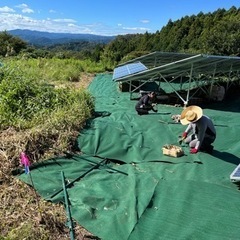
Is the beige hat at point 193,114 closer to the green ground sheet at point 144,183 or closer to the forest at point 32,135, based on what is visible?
the green ground sheet at point 144,183

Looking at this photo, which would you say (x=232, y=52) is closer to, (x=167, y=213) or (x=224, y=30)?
(x=224, y=30)

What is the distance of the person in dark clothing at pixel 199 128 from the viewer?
6.31m

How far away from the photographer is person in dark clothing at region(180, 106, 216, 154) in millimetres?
6309

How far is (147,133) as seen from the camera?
7.68m

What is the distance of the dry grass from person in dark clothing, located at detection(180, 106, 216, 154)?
96.8 inches

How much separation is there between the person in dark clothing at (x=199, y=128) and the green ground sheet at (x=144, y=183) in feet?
0.66

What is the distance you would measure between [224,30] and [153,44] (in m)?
18.6

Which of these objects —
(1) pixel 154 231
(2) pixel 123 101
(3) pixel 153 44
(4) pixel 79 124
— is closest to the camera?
(1) pixel 154 231

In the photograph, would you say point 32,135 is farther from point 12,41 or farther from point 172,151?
point 12,41

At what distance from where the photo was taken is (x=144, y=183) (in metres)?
5.12

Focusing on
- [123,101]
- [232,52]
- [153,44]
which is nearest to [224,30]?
[232,52]

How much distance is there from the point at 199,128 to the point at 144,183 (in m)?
1.99

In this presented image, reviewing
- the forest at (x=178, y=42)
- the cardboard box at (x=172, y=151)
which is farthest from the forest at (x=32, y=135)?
the forest at (x=178, y=42)

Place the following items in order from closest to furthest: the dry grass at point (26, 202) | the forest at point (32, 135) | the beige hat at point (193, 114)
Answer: the dry grass at point (26, 202)
the forest at point (32, 135)
the beige hat at point (193, 114)
